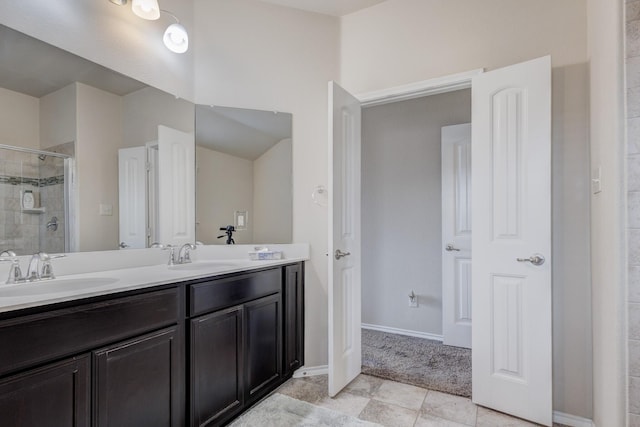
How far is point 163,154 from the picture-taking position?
213 centimetres

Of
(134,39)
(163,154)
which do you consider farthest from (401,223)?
(134,39)

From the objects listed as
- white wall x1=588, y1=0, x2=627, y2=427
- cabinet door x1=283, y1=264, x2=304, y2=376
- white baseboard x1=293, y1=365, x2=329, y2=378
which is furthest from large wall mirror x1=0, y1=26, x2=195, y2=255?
white wall x1=588, y1=0, x2=627, y2=427

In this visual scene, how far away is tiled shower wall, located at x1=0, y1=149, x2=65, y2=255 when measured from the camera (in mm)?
1434

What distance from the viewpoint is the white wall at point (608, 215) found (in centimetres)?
128

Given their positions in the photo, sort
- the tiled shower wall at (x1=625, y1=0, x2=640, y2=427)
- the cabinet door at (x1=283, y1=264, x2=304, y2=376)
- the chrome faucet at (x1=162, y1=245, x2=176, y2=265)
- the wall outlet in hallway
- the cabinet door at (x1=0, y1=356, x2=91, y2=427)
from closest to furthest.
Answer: the cabinet door at (x1=0, y1=356, x2=91, y2=427) → the tiled shower wall at (x1=625, y1=0, x2=640, y2=427) → the chrome faucet at (x1=162, y1=245, x2=176, y2=265) → the cabinet door at (x1=283, y1=264, x2=304, y2=376) → the wall outlet in hallway

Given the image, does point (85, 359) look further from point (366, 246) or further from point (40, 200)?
point (366, 246)

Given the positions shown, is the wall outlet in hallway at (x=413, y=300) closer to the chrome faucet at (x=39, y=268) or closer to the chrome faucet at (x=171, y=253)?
the chrome faucet at (x=171, y=253)

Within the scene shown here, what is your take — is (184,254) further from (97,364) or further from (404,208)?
(404,208)

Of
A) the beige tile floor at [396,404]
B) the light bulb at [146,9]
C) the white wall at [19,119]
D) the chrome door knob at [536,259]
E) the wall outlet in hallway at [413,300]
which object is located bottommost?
the beige tile floor at [396,404]

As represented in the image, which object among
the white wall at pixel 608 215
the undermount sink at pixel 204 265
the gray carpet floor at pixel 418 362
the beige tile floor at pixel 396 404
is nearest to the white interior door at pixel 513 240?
the beige tile floor at pixel 396 404

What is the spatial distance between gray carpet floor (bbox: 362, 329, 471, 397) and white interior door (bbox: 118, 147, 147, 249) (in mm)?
1891

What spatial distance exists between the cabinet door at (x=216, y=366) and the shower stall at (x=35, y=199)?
2.66 feet

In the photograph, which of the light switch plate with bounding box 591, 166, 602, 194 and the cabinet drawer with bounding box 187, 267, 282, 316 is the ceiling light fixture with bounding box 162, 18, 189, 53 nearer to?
the cabinet drawer with bounding box 187, 267, 282, 316

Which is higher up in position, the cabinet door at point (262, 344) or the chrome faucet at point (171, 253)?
the chrome faucet at point (171, 253)
